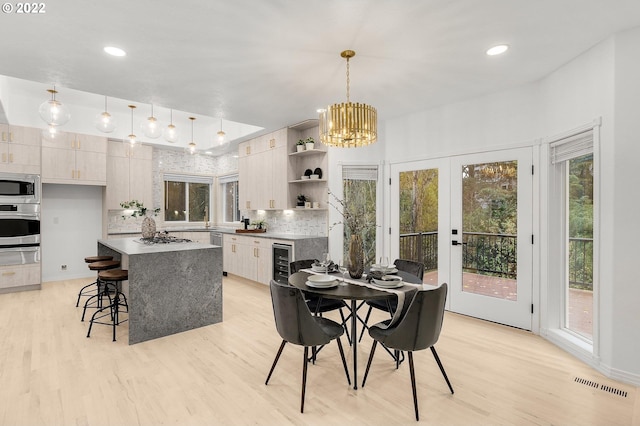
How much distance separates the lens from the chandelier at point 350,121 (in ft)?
9.56

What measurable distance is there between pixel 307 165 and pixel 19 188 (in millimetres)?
4804

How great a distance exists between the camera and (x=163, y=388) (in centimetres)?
255

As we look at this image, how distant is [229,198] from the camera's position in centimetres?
807

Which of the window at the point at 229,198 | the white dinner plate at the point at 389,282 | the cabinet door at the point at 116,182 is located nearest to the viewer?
the white dinner plate at the point at 389,282

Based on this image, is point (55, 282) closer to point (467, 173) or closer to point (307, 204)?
point (307, 204)

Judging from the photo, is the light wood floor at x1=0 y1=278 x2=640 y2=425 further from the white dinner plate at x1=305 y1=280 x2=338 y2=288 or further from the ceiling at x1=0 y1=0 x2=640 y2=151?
the ceiling at x1=0 y1=0 x2=640 y2=151

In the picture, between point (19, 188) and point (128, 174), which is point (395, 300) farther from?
point (19, 188)

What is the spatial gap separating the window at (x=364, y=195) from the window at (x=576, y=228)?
8.02 feet

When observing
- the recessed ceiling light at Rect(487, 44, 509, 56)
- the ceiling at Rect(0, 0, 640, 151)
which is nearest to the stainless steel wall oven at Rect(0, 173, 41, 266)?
the ceiling at Rect(0, 0, 640, 151)

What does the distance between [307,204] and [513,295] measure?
3265mm

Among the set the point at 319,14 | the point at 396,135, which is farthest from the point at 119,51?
the point at 396,135

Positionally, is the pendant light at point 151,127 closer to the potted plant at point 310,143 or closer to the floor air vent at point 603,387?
the potted plant at point 310,143

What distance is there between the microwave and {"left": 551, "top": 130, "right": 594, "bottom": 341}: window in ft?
25.1

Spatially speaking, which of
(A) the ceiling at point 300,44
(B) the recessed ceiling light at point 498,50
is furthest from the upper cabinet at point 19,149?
(B) the recessed ceiling light at point 498,50
